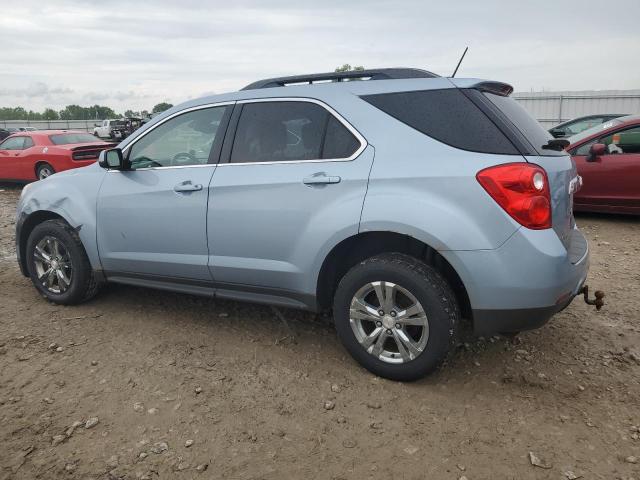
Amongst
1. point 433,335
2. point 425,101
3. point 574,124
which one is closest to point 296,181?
point 425,101

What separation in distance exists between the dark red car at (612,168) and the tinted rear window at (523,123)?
419cm

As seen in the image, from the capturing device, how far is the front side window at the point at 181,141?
12.0ft

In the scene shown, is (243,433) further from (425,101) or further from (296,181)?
(425,101)

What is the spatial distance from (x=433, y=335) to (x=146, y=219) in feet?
7.27

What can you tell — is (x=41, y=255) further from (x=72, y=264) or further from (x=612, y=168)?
(x=612, y=168)

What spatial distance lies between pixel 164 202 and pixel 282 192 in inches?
39.1

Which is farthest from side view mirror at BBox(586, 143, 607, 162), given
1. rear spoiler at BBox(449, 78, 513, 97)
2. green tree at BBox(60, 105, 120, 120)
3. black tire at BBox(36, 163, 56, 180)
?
green tree at BBox(60, 105, 120, 120)

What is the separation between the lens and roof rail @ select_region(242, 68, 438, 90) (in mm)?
3207

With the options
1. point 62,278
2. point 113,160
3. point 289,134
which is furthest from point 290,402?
point 62,278

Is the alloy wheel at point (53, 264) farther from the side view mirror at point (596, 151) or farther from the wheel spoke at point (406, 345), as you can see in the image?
the side view mirror at point (596, 151)

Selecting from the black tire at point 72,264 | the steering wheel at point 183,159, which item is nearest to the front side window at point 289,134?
the steering wheel at point 183,159

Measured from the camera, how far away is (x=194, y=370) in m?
3.29

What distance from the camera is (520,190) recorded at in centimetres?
262

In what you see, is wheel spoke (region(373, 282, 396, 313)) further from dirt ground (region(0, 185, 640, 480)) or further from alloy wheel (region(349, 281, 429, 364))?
dirt ground (region(0, 185, 640, 480))
